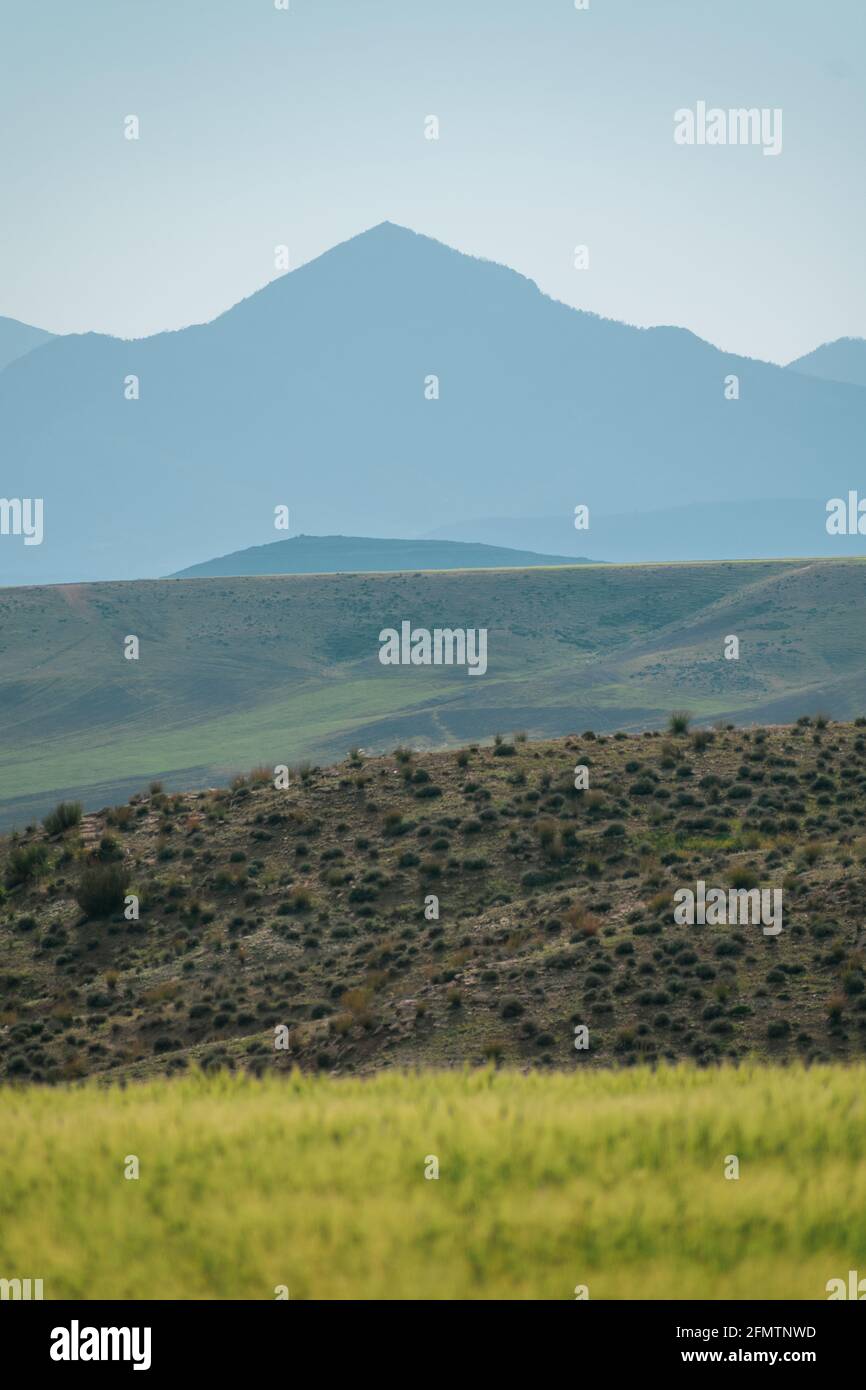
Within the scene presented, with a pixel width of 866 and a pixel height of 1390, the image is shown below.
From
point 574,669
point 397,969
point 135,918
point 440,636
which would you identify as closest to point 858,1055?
point 397,969

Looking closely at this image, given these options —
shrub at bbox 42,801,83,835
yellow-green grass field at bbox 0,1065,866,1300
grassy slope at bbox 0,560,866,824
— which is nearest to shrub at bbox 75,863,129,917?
shrub at bbox 42,801,83,835

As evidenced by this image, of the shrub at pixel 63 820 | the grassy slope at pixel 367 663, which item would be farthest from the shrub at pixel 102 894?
the grassy slope at pixel 367 663

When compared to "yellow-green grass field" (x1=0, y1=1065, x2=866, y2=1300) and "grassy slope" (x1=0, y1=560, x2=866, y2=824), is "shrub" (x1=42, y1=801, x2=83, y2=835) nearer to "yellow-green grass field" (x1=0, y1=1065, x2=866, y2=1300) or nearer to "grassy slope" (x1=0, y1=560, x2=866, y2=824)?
"yellow-green grass field" (x1=0, y1=1065, x2=866, y2=1300)

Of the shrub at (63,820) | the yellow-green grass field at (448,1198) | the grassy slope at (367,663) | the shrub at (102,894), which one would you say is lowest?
the yellow-green grass field at (448,1198)

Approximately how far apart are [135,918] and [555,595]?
123 meters

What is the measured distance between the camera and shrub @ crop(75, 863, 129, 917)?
104 feet

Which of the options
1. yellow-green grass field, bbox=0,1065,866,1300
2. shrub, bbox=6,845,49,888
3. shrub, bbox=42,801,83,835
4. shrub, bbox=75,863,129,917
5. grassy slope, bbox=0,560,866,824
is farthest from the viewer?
grassy slope, bbox=0,560,866,824

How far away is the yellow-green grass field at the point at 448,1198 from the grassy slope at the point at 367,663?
8640 cm

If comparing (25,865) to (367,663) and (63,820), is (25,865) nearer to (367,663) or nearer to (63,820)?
(63,820)

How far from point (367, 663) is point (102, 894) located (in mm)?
105389

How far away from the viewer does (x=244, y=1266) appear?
21.0 feet

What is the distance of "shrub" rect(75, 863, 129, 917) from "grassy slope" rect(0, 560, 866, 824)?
61738mm

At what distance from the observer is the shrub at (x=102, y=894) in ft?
104

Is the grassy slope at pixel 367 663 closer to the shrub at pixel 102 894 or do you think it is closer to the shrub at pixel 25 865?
the shrub at pixel 25 865
